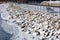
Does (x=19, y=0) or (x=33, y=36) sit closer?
(x=33, y=36)

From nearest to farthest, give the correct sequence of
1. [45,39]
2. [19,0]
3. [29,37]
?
1. [45,39]
2. [29,37]
3. [19,0]

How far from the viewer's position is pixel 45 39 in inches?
153

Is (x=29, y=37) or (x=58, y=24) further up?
(x=58, y=24)

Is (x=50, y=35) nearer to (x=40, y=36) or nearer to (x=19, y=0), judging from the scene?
(x=40, y=36)

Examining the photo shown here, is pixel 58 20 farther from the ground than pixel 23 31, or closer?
farther from the ground

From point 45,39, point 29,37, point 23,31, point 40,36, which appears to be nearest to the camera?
point 45,39

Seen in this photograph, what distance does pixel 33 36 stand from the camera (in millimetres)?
4402

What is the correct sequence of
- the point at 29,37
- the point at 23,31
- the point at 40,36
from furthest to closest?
the point at 23,31 → the point at 29,37 → the point at 40,36

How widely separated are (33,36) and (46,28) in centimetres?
40

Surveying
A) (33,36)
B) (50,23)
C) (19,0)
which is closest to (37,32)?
(33,36)

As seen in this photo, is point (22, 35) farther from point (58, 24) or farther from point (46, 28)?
point (58, 24)

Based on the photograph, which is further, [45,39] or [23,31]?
[23,31]

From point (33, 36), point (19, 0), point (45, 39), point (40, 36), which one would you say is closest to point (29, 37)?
point (33, 36)

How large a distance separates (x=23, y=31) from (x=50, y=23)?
923 millimetres
